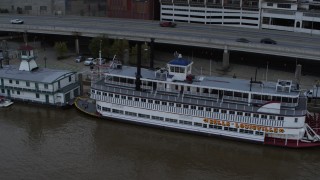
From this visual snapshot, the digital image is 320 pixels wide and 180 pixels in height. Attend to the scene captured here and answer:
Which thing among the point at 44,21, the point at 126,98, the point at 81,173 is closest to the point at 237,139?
the point at 126,98

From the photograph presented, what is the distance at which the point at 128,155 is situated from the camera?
1494 inches

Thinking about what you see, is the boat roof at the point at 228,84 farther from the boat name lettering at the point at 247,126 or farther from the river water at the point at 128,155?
the river water at the point at 128,155

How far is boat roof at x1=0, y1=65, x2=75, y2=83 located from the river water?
553cm

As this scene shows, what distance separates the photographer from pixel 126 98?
4303 centimetres

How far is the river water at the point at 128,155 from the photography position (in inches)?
1374

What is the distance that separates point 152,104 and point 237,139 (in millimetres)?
8772

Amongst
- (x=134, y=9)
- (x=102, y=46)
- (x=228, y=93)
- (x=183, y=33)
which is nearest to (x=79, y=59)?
(x=102, y=46)

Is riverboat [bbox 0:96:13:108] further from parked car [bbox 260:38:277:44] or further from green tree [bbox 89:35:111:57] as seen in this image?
parked car [bbox 260:38:277:44]

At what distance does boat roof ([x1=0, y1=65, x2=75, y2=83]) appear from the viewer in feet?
159

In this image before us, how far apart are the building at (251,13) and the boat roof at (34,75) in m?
35.9

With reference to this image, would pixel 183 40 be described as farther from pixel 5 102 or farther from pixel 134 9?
pixel 5 102

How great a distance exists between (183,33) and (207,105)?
2745cm

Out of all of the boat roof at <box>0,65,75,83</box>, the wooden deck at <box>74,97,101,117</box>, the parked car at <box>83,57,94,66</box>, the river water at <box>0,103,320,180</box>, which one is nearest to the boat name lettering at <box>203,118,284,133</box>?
the river water at <box>0,103,320,180</box>

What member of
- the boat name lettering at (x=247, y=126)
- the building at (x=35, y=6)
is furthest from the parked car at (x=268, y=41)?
the building at (x=35, y=6)
